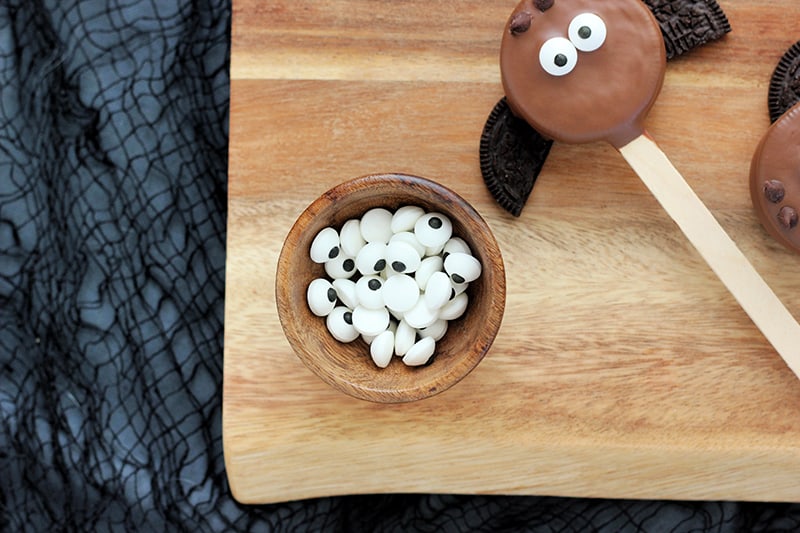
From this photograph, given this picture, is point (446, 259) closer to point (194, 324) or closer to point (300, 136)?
point (300, 136)

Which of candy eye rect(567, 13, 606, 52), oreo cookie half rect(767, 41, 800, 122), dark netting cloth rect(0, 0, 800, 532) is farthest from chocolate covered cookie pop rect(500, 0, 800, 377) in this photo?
dark netting cloth rect(0, 0, 800, 532)

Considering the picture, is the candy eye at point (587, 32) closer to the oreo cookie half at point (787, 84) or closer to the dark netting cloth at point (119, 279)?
the oreo cookie half at point (787, 84)

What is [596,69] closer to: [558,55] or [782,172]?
[558,55]

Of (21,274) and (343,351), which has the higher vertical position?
(343,351)

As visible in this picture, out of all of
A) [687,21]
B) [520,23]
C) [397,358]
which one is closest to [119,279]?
[397,358]

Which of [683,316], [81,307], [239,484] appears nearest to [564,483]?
[683,316]

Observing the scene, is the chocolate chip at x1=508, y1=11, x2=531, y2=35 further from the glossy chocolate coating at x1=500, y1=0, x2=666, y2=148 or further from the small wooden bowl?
the small wooden bowl
